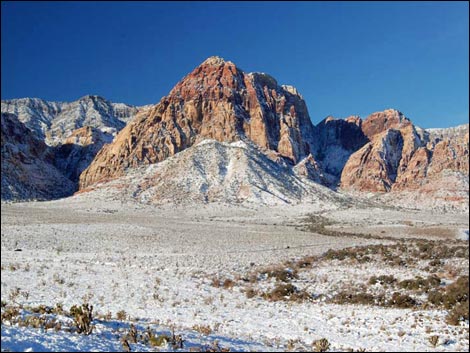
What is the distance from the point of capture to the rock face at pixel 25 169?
9956 centimetres

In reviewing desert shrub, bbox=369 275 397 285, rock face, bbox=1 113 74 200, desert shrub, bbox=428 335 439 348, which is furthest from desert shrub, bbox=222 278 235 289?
rock face, bbox=1 113 74 200

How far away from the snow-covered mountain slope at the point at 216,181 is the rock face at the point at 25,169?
50.6 feet

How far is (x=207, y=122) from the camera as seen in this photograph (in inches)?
4998

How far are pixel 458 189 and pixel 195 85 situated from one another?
82.9 meters

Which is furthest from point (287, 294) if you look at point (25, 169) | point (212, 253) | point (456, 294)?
point (25, 169)

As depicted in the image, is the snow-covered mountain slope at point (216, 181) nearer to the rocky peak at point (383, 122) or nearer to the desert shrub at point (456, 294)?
the desert shrub at point (456, 294)

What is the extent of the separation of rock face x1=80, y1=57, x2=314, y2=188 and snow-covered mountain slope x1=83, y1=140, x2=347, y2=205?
24.5 ft

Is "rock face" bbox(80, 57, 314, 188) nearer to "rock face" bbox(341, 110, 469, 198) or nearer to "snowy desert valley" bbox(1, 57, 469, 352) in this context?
"snowy desert valley" bbox(1, 57, 469, 352)

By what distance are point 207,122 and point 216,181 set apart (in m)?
33.6

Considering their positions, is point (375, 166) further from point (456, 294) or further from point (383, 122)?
point (456, 294)

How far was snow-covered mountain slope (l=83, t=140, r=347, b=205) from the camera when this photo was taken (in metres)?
91.5

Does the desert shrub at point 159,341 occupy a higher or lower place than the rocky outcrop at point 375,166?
lower

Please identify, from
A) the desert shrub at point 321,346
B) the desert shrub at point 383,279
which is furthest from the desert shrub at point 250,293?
the desert shrub at point 321,346

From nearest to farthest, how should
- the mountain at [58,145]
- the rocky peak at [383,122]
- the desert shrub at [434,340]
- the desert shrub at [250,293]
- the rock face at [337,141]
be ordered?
the desert shrub at [434,340]
the desert shrub at [250,293]
the mountain at [58,145]
the rock face at [337,141]
the rocky peak at [383,122]
